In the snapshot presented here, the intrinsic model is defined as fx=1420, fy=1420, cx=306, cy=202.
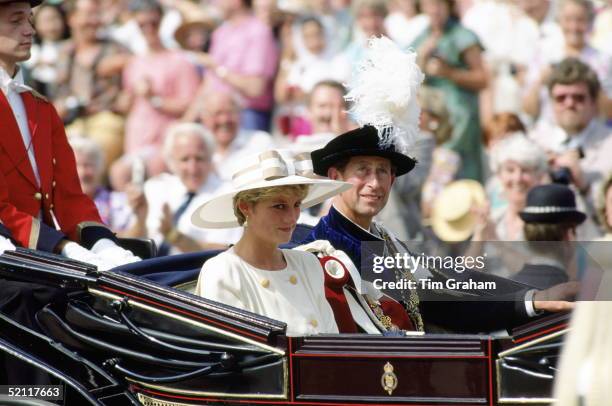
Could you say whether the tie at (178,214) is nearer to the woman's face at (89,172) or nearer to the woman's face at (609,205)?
the woman's face at (89,172)

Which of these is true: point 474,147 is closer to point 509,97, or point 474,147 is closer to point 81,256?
point 509,97

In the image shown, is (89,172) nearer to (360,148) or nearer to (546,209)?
(546,209)

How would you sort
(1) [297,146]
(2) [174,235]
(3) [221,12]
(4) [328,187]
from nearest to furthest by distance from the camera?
(4) [328,187]
(1) [297,146]
(2) [174,235]
(3) [221,12]

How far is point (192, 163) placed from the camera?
864 centimetres

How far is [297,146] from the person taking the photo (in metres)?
7.23

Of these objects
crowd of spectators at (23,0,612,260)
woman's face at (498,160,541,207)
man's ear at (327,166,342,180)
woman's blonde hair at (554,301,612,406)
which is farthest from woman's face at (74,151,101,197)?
woman's blonde hair at (554,301,612,406)

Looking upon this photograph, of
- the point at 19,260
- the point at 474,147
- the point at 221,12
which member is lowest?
the point at 19,260

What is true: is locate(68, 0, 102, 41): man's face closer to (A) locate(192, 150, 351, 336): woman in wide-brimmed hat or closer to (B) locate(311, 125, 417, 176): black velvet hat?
(B) locate(311, 125, 417, 176): black velvet hat

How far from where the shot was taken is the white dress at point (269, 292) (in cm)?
459

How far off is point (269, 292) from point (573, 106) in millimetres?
4248

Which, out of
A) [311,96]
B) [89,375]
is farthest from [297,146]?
[89,375]

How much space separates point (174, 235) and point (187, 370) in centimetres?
409

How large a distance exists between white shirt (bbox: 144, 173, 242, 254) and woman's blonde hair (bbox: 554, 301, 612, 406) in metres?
5.72

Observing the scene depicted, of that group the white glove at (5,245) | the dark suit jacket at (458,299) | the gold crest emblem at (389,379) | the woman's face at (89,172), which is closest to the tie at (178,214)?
the woman's face at (89,172)
